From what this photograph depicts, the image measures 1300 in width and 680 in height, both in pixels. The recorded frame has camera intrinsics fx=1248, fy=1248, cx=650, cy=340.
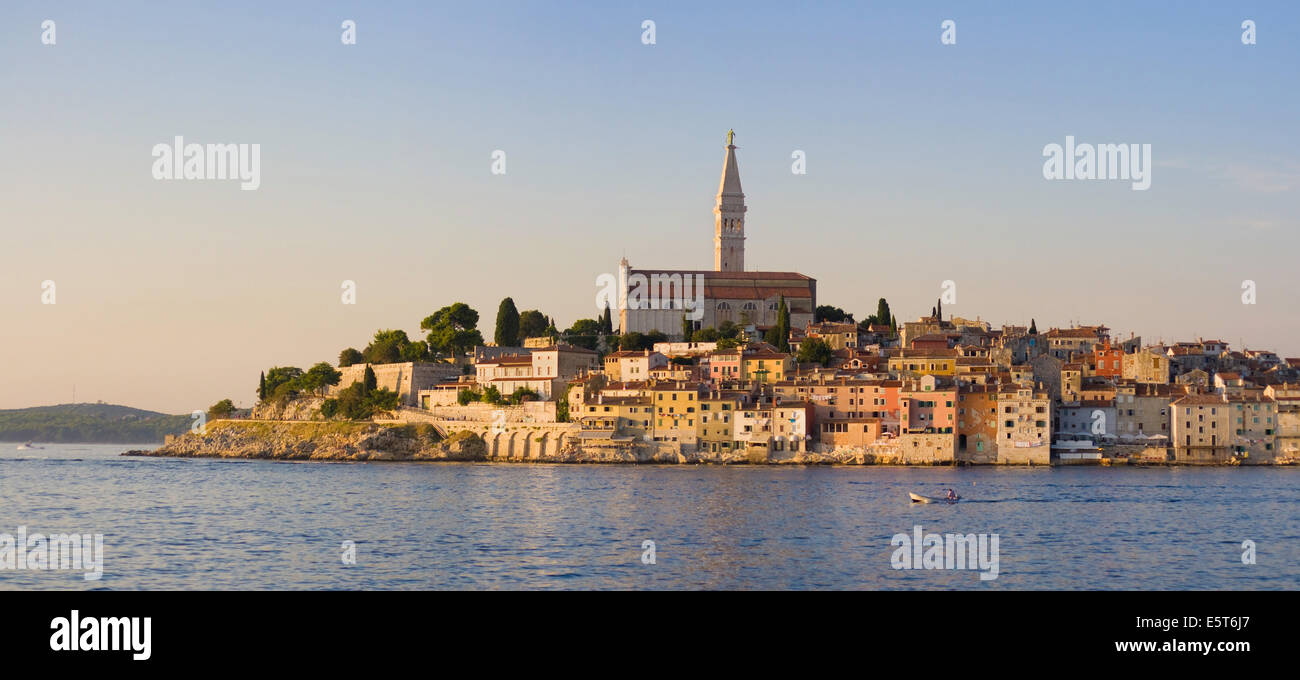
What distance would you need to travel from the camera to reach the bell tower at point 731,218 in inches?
3578

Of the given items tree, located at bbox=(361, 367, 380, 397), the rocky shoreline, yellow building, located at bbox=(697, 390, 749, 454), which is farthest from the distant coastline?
tree, located at bbox=(361, 367, 380, 397)

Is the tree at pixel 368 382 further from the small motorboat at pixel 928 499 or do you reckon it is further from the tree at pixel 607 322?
the small motorboat at pixel 928 499

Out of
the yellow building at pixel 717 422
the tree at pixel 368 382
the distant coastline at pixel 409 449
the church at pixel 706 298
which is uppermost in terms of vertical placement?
the church at pixel 706 298

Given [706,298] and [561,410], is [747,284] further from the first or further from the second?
[561,410]

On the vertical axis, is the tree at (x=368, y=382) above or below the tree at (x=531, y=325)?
below

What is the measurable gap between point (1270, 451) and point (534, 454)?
32.5 m

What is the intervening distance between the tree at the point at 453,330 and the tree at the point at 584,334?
21.7ft

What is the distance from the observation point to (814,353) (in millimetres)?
67125

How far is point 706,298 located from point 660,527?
55166mm

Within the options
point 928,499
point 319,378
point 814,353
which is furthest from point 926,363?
point 319,378

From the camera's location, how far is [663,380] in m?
61.6

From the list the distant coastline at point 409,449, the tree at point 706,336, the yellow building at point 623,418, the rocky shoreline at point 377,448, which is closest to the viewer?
the distant coastline at point 409,449

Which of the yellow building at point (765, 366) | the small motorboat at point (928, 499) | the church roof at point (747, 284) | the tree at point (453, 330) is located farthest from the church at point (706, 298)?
the small motorboat at point (928, 499)

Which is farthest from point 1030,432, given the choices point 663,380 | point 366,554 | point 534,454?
point 366,554
